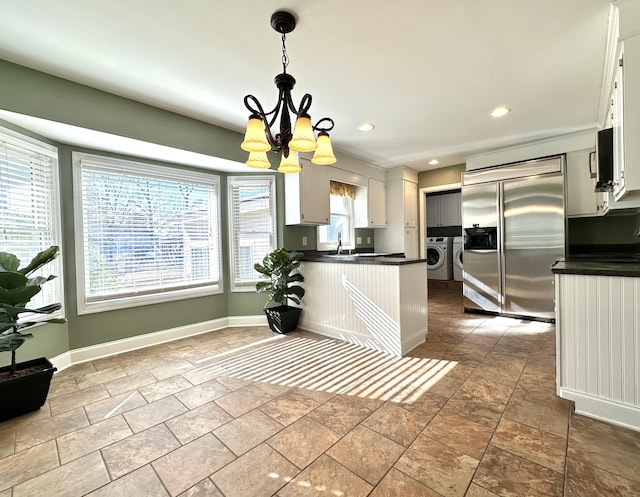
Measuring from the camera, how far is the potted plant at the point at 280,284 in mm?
3510

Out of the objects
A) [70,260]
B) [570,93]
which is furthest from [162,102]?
[570,93]

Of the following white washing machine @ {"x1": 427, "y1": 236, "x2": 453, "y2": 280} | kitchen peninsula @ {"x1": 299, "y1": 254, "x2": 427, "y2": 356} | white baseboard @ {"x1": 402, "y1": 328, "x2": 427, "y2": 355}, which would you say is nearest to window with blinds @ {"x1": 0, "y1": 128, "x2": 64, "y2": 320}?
kitchen peninsula @ {"x1": 299, "y1": 254, "x2": 427, "y2": 356}

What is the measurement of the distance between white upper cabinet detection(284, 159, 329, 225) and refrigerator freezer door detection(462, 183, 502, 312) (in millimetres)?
2176

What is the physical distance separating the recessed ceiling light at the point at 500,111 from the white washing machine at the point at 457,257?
418 cm

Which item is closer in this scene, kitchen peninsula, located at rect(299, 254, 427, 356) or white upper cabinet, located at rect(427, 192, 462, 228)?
kitchen peninsula, located at rect(299, 254, 427, 356)

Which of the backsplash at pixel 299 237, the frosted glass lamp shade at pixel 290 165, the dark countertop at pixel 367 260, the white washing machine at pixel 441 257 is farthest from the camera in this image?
the white washing machine at pixel 441 257

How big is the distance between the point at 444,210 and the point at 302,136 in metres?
6.50

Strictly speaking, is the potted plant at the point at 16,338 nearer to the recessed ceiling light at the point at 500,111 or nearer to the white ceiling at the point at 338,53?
the white ceiling at the point at 338,53

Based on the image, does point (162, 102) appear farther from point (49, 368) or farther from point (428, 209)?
point (428, 209)

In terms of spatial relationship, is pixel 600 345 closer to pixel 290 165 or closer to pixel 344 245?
pixel 290 165

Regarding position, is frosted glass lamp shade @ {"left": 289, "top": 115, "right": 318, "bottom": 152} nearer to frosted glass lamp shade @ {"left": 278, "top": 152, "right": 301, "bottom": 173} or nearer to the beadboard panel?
frosted glass lamp shade @ {"left": 278, "top": 152, "right": 301, "bottom": 173}

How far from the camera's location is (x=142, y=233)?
3.20 meters

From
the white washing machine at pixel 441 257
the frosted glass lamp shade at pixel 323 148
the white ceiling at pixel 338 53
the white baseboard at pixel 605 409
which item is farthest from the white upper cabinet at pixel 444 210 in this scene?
the frosted glass lamp shade at pixel 323 148

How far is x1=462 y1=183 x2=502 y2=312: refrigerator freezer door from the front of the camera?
13.5ft
